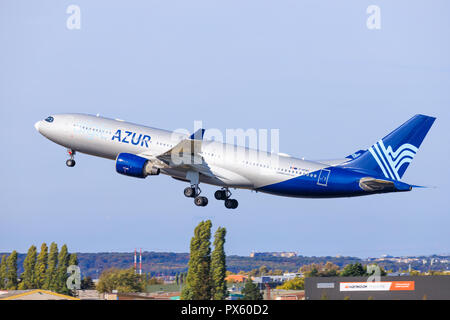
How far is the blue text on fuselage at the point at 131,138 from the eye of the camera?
5966cm

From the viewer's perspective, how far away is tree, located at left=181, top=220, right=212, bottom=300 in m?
76.1

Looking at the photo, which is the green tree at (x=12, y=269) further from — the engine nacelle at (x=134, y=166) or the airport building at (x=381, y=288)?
the engine nacelle at (x=134, y=166)

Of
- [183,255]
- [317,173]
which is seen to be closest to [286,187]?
[317,173]

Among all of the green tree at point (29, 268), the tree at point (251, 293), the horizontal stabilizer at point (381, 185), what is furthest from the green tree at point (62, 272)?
the horizontal stabilizer at point (381, 185)

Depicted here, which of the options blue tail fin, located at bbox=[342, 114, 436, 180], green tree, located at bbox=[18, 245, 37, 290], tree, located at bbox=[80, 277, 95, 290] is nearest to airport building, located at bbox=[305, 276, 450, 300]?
blue tail fin, located at bbox=[342, 114, 436, 180]

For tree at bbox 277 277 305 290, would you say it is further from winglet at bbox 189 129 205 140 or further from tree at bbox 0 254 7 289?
winglet at bbox 189 129 205 140

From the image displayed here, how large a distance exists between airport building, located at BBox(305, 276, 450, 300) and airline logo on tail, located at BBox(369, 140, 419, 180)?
54.4ft

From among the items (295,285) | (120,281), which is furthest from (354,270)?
(120,281)

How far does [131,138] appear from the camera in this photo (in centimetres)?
5981

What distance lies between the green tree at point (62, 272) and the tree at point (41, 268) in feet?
8.81

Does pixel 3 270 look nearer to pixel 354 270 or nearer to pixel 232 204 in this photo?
pixel 354 270

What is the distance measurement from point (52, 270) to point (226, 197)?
4899cm

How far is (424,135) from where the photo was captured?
55469mm
